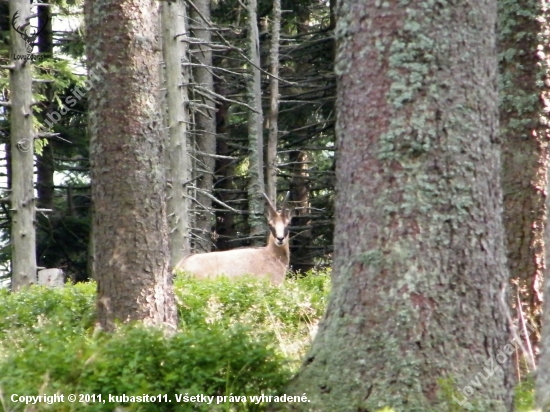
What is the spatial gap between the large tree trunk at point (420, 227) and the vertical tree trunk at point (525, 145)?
5.90ft

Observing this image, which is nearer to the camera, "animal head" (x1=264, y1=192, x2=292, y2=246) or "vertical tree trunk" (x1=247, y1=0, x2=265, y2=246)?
"animal head" (x1=264, y1=192, x2=292, y2=246)

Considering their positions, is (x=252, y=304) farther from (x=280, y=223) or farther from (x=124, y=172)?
(x=280, y=223)

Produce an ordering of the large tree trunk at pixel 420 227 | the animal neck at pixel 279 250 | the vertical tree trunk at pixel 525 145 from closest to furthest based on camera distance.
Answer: the large tree trunk at pixel 420 227 → the vertical tree trunk at pixel 525 145 → the animal neck at pixel 279 250

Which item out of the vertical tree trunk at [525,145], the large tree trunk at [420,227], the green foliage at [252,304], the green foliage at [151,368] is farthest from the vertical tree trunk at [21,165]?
the large tree trunk at [420,227]

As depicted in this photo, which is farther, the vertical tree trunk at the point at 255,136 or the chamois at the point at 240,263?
the vertical tree trunk at the point at 255,136

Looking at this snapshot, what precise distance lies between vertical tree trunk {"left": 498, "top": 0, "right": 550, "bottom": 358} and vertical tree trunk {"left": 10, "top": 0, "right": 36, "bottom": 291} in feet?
38.0

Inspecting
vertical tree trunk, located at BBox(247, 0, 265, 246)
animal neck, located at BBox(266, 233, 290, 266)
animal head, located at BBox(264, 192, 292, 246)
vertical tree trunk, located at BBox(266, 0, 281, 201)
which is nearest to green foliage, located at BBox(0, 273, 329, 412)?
animal neck, located at BBox(266, 233, 290, 266)

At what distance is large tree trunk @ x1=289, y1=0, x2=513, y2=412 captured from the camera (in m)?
5.00

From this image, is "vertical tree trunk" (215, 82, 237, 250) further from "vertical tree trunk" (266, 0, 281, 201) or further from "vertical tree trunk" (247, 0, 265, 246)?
"vertical tree trunk" (266, 0, 281, 201)

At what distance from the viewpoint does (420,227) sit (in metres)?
5.06

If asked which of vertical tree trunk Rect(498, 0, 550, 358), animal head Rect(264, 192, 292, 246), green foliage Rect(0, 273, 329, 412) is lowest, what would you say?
green foliage Rect(0, 273, 329, 412)

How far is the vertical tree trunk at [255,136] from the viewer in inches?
955

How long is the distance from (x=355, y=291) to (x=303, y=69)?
83.4 feet

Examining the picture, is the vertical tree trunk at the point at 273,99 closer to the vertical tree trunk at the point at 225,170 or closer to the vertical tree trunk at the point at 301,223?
the vertical tree trunk at the point at 301,223
